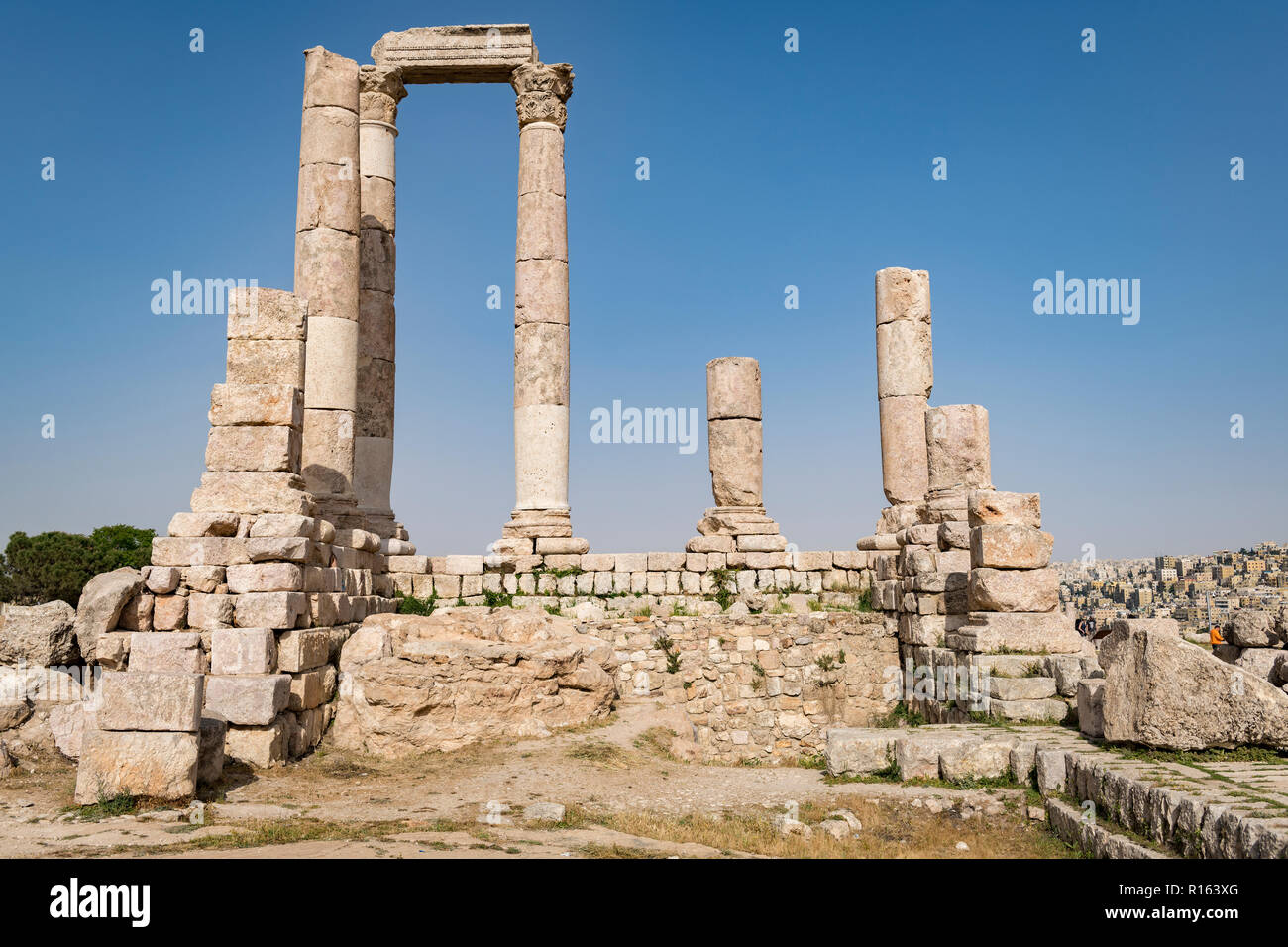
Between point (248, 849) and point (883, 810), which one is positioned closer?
point (248, 849)


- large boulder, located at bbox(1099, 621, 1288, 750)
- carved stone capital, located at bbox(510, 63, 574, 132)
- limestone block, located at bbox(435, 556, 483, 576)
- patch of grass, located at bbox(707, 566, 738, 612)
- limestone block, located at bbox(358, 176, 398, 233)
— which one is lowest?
large boulder, located at bbox(1099, 621, 1288, 750)

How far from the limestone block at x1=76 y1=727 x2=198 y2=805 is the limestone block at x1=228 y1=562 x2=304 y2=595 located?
9.08 ft

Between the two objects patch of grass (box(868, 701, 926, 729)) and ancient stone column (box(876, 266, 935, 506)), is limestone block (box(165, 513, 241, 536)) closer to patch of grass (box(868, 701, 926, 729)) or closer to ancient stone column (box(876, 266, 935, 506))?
patch of grass (box(868, 701, 926, 729))

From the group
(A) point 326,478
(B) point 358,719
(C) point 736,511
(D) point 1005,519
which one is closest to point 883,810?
(D) point 1005,519

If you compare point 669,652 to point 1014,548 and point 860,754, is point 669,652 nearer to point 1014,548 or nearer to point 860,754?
point 860,754

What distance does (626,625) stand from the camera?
562 inches

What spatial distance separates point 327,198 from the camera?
14.4 metres

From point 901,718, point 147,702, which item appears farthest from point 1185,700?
point 147,702

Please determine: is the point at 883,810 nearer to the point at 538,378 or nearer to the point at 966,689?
the point at 966,689

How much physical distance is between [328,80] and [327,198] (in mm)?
1953

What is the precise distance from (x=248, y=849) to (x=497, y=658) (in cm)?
511

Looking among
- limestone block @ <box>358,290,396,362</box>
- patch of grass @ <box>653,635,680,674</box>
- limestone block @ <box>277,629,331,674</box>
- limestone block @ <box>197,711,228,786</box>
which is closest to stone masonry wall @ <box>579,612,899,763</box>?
patch of grass @ <box>653,635,680,674</box>

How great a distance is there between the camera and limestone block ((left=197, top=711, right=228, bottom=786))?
26.9 ft

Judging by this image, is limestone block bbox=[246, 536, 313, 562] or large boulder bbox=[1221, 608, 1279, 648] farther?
limestone block bbox=[246, 536, 313, 562]
